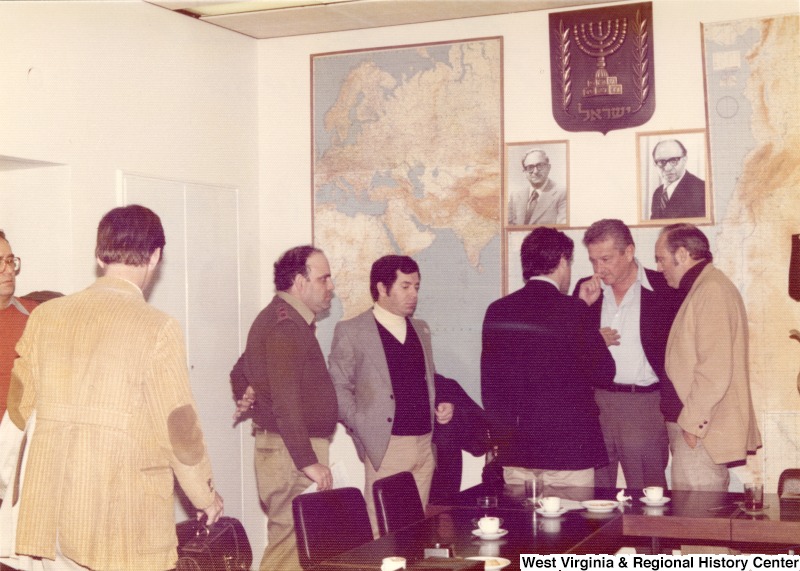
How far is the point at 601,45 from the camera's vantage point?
20.3 feet

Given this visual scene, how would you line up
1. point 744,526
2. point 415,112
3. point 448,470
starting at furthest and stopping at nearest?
1. point 415,112
2. point 448,470
3. point 744,526

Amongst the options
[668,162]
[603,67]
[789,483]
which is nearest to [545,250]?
[789,483]

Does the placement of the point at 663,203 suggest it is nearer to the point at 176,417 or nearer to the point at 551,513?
the point at 551,513

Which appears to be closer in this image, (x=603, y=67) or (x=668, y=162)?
(x=668, y=162)

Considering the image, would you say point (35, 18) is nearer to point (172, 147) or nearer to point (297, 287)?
point (172, 147)

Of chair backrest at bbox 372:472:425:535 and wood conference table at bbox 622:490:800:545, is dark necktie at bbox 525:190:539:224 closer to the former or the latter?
chair backrest at bbox 372:472:425:535

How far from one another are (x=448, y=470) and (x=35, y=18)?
3.36m

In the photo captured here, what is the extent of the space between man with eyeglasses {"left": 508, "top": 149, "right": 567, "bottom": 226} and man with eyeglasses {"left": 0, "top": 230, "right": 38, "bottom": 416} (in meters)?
3.02

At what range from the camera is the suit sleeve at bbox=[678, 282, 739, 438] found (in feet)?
16.7

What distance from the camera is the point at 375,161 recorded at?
267 inches

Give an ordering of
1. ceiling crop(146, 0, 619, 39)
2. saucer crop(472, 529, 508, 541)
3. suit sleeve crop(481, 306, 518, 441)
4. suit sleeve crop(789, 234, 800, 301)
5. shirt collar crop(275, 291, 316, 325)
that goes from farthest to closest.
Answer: ceiling crop(146, 0, 619, 39), suit sleeve crop(789, 234, 800, 301), shirt collar crop(275, 291, 316, 325), suit sleeve crop(481, 306, 518, 441), saucer crop(472, 529, 508, 541)

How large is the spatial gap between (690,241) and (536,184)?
117 centimetres

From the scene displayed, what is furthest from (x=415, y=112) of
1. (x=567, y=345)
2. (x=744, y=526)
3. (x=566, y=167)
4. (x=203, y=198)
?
(x=744, y=526)

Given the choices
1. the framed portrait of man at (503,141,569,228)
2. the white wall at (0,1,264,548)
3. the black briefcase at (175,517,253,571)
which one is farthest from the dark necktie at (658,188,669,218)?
the black briefcase at (175,517,253,571)
